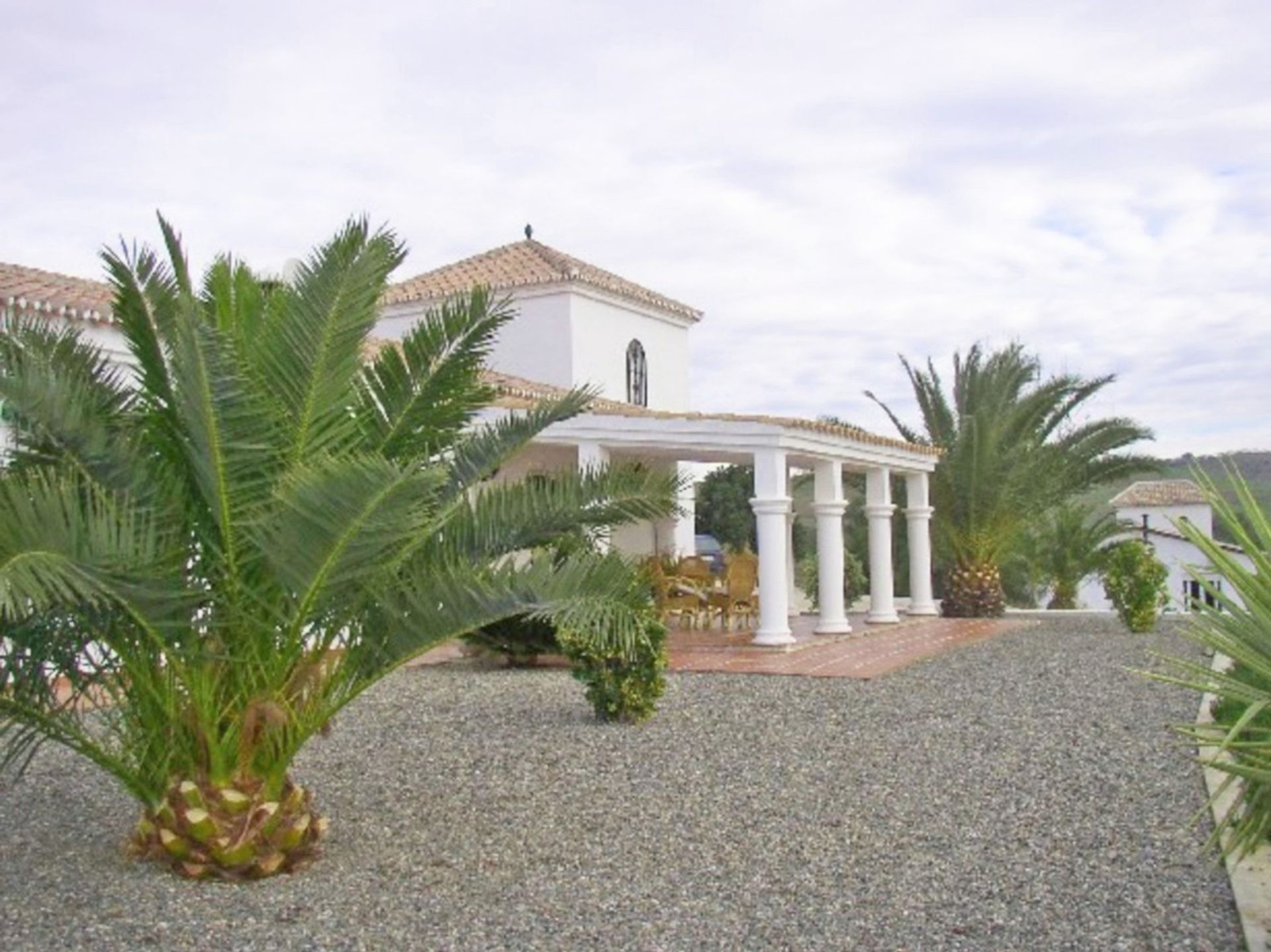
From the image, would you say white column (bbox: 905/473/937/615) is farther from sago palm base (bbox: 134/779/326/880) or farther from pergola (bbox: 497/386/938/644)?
sago palm base (bbox: 134/779/326/880)

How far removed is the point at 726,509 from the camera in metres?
43.0

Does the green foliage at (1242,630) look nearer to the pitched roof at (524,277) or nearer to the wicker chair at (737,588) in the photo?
the wicker chair at (737,588)

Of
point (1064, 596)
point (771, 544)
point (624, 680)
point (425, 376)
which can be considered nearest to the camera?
point (425, 376)

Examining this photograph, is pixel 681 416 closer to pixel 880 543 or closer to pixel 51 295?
pixel 880 543

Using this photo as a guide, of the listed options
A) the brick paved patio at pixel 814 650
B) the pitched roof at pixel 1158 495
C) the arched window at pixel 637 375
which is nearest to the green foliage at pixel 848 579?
the arched window at pixel 637 375

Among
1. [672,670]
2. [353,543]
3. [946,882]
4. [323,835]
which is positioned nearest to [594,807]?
[323,835]

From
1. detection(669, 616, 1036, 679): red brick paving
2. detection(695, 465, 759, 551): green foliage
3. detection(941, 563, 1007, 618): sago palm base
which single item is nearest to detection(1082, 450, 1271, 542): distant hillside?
detection(669, 616, 1036, 679): red brick paving

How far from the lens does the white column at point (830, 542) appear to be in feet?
58.5

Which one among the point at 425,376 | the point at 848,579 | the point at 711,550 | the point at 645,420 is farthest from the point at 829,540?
the point at 711,550

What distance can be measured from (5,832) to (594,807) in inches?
123

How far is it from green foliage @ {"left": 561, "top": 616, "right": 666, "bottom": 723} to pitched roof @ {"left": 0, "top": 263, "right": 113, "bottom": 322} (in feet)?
15.8

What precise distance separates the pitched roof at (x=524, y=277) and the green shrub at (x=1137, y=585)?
407 inches

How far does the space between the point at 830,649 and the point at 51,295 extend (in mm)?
9190

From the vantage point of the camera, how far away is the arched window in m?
26.6
